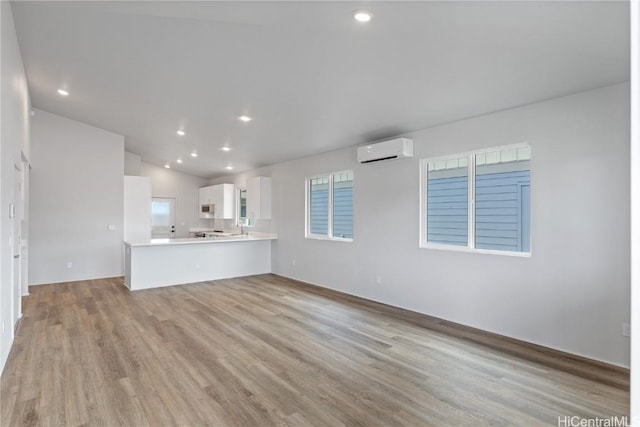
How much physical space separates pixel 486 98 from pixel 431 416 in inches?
121

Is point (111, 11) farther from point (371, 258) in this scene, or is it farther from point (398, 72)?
point (371, 258)

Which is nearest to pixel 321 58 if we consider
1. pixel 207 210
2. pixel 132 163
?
pixel 132 163

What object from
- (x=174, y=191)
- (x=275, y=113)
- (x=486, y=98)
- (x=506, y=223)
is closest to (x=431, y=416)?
(x=506, y=223)

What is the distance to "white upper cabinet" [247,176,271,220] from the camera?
7.90 metres

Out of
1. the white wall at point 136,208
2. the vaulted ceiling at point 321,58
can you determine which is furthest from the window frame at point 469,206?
the white wall at point 136,208

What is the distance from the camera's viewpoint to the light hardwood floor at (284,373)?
93.8 inches

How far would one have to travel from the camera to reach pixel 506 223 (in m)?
3.98

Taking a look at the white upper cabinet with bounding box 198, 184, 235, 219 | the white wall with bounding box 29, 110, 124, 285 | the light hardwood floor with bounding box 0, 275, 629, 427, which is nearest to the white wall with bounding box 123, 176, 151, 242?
the white wall with bounding box 29, 110, 124, 285

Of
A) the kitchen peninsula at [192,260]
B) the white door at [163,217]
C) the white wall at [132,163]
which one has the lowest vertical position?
the kitchen peninsula at [192,260]

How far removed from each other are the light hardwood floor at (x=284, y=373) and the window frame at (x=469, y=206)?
3.18 feet

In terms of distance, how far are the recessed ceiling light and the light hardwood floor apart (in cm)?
279

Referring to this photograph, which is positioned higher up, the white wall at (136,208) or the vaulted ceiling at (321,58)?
the vaulted ceiling at (321,58)

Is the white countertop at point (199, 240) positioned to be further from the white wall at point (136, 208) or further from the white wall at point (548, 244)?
the white wall at point (548, 244)

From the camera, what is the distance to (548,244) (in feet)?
11.6
